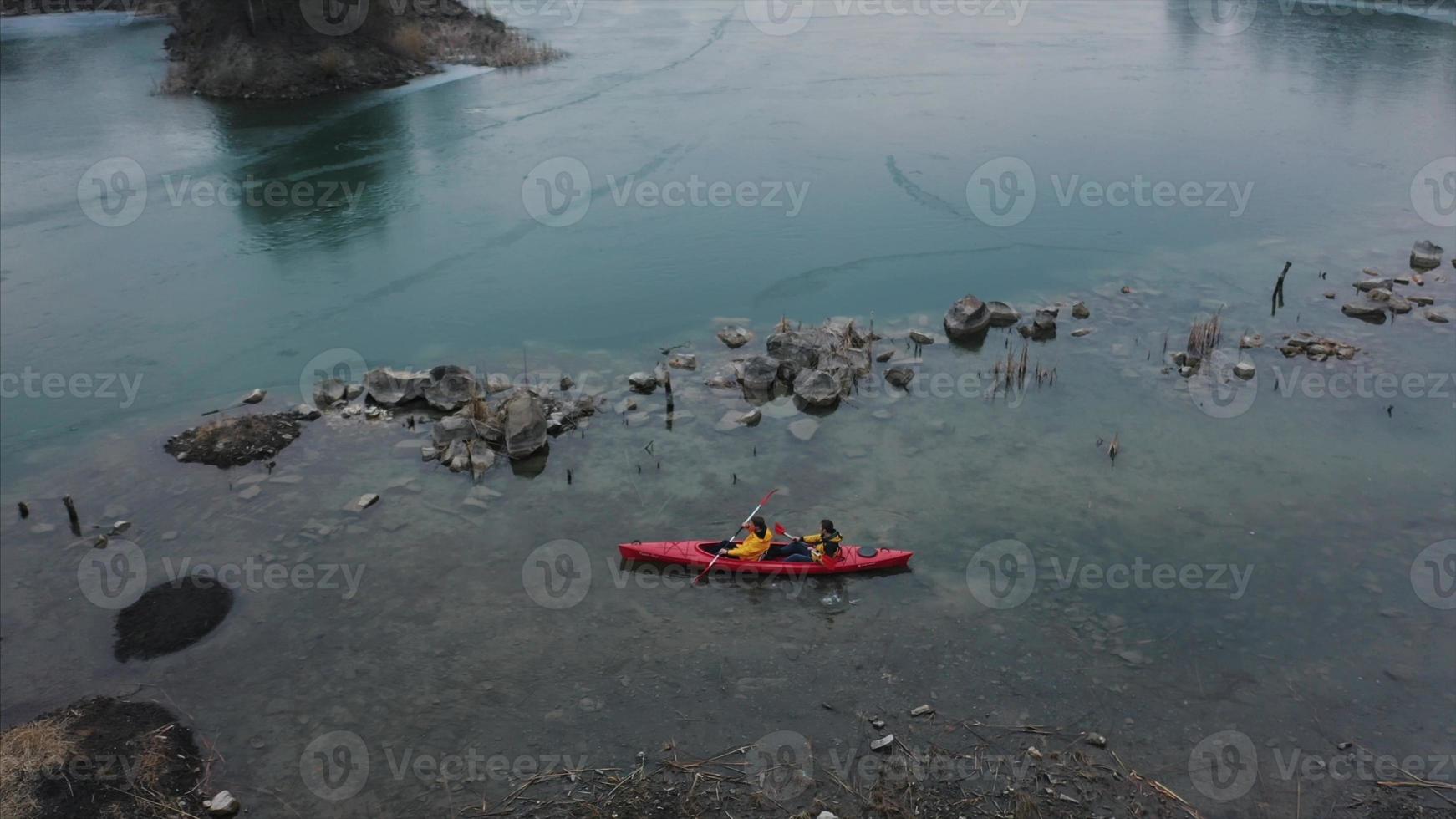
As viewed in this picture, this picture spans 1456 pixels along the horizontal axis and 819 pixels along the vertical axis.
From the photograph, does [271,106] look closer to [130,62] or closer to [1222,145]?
[130,62]

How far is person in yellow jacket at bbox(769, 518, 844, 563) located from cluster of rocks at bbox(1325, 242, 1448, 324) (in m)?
13.2

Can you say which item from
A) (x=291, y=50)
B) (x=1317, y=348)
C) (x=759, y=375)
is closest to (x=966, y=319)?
(x=759, y=375)

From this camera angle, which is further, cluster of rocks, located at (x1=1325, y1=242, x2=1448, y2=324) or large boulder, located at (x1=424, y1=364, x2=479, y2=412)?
cluster of rocks, located at (x1=1325, y1=242, x2=1448, y2=324)

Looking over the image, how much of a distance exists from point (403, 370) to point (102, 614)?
22.8ft

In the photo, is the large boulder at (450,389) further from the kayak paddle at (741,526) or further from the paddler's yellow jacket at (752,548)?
the paddler's yellow jacket at (752,548)

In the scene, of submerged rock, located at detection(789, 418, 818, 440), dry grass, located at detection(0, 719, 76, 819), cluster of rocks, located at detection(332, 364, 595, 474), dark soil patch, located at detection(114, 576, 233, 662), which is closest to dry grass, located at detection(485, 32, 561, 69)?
cluster of rocks, located at detection(332, 364, 595, 474)

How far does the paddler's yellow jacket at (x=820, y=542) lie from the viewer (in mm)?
12633

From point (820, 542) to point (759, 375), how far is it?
5097mm

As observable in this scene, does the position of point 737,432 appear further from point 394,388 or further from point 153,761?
point 153,761

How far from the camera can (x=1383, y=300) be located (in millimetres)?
19812

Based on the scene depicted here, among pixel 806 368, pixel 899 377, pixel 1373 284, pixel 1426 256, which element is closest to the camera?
pixel 806 368

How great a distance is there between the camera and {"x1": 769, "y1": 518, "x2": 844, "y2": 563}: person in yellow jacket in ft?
41.5

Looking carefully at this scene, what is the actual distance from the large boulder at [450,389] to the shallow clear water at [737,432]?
1.01 metres

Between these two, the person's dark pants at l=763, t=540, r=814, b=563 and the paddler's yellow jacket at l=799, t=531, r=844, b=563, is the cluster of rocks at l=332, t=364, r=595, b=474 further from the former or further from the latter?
the paddler's yellow jacket at l=799, t=531, r=844, b=563
